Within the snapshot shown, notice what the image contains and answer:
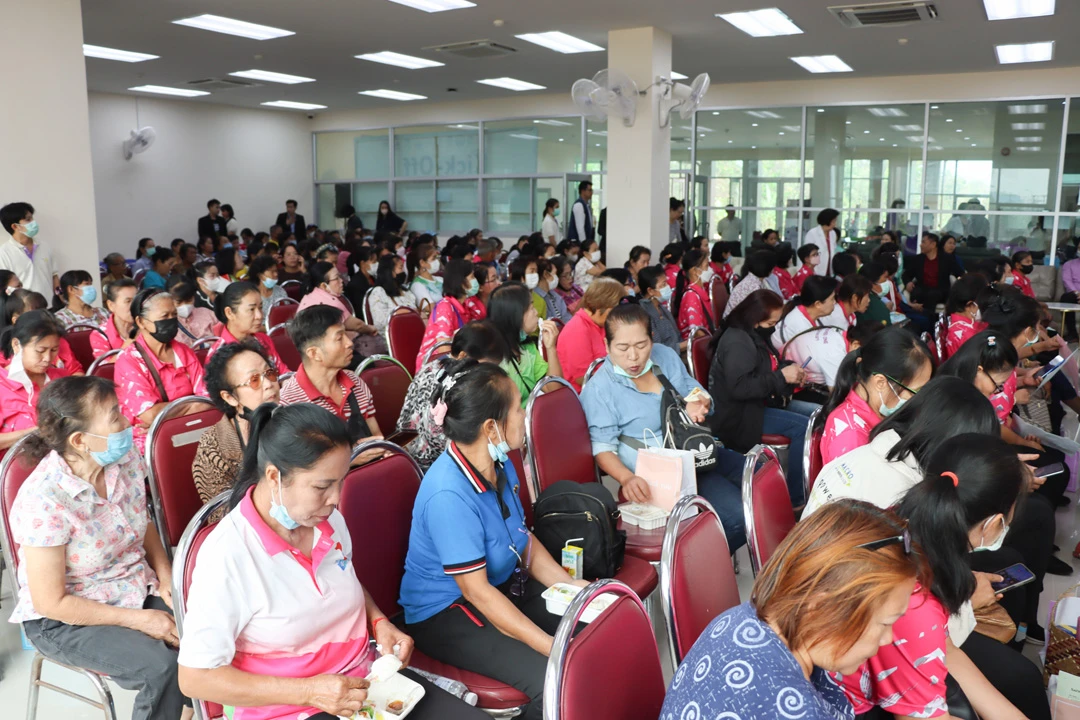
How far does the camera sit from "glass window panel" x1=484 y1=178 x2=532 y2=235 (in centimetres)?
1323

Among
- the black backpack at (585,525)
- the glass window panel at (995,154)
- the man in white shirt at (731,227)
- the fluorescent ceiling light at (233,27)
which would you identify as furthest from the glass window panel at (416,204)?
the black backpack at (585,525)

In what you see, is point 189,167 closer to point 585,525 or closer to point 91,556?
point 91,556

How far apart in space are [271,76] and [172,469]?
961 cm

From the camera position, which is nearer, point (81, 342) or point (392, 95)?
point (81, 342)

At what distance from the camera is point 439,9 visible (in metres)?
7.07

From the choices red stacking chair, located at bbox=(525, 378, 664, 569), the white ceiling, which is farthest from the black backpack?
the white ceiling

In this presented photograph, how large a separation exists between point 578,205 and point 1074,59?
603 cm

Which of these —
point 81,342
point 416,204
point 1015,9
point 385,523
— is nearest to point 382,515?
point 385,523

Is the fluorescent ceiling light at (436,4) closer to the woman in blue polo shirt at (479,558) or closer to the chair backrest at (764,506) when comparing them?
the woman in blue polo shirt at (479,558)

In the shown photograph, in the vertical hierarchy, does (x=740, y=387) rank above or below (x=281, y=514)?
below

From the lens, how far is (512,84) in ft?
37.9

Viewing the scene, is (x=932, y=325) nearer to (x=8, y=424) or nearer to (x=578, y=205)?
(x=578, y=205)

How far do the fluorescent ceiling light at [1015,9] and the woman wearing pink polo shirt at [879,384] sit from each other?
5555 millimetres

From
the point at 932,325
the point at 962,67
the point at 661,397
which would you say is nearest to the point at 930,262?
the point at 932,325
